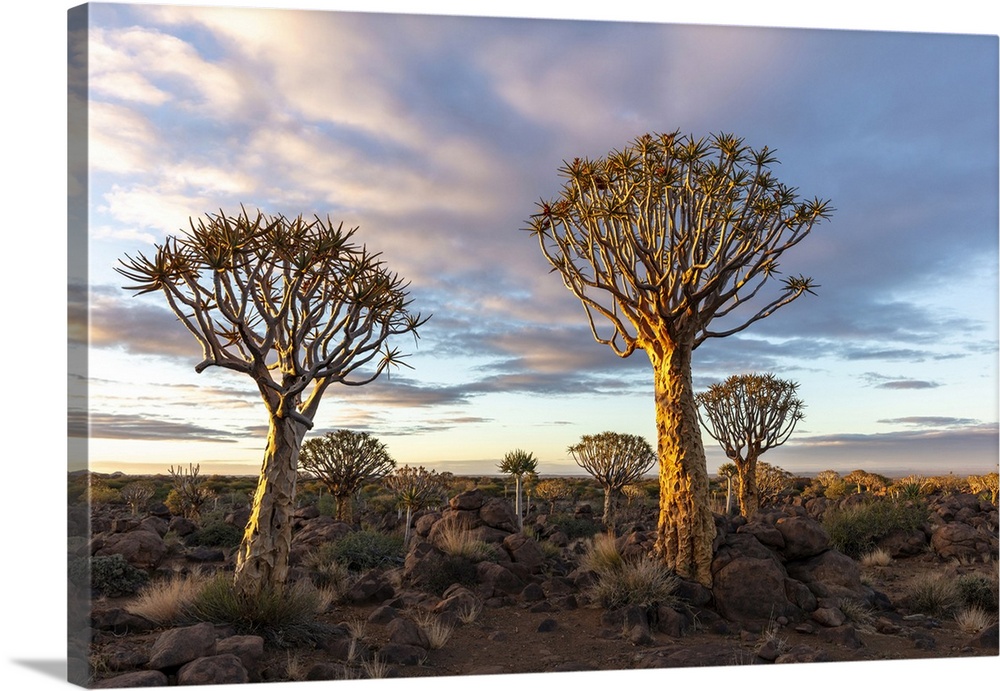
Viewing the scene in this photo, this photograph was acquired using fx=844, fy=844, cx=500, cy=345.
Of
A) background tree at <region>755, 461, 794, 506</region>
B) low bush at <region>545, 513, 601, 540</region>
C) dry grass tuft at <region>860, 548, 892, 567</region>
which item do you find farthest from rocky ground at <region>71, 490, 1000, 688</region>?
background tree at <region>755, 461, 794, 506</region>

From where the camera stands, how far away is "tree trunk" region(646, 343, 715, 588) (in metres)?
10.9

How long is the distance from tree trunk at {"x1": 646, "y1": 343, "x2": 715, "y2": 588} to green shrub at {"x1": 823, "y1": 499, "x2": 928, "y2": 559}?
25.1 feet

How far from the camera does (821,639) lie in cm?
1008

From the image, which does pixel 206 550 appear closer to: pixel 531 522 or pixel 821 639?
pixel 531 522

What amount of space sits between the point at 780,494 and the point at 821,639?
2114cm

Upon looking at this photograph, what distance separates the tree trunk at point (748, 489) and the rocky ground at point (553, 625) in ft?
13.2

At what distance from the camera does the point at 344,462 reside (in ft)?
68.7

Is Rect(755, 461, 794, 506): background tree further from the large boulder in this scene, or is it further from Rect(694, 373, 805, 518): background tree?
the large boulder

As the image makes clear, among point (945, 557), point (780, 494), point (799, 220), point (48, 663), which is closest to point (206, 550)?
point (48, 663)

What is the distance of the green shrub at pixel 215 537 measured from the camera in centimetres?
1742

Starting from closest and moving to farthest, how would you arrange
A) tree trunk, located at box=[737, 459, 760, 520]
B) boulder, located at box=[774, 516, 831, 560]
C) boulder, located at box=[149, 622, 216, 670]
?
boulder, located at box=[149, 622, 216, 670]
boulder, located at box=[774, 516, 831, 560]
tree trunk, located at box=[737, 459, 760, 520]

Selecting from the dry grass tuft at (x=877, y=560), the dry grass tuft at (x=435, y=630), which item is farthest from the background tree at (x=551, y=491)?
the dry grass tuft at (x=435, y=630)

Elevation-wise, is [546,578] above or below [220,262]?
below

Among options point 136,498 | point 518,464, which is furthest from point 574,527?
point 136,498
